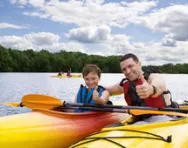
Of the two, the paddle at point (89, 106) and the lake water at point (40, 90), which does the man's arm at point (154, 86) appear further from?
the lake water at point (40, 90)

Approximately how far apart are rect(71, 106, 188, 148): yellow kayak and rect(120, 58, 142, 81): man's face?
64 cm

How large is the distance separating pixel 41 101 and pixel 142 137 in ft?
5.95

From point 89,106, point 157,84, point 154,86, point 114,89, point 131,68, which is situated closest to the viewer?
point 154,86

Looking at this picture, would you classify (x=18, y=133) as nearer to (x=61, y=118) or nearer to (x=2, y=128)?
(x=2, y=128)

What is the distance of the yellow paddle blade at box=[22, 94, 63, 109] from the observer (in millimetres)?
4617

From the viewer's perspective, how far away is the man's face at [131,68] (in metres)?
4.05

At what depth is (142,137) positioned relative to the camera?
335 cm

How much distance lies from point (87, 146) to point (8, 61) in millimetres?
51340

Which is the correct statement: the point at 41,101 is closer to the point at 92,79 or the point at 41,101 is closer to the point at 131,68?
the point at 92,79

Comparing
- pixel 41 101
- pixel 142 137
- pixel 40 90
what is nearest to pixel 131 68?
pixel 142 137

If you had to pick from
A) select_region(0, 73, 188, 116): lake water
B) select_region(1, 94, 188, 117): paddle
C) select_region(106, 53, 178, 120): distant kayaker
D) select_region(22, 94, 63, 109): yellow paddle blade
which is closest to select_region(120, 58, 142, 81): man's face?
select_region(106, 53, 178, 120): distant kayaker

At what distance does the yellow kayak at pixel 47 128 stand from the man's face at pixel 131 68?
2.49ft

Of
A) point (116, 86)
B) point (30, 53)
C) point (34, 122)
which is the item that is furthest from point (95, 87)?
point (30, 53)

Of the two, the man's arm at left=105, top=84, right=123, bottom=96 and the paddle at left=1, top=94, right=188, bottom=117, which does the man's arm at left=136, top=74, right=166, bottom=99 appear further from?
the man's arm at left=105, top=84, right=123, bottom=96
